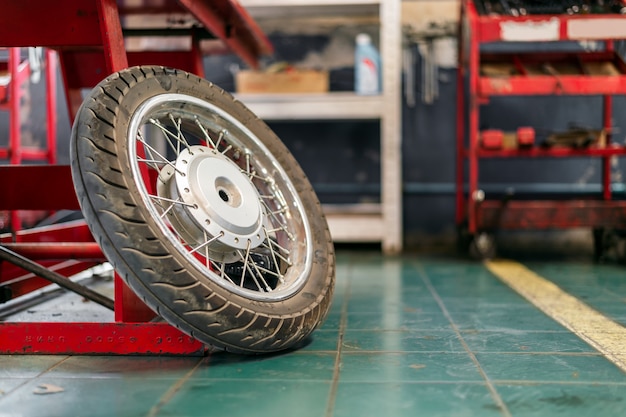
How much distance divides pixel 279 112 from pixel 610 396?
3.13 metres

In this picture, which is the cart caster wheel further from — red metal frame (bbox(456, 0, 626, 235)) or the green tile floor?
the green tile floor

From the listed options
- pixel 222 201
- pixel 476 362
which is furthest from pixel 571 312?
pixel 222 201

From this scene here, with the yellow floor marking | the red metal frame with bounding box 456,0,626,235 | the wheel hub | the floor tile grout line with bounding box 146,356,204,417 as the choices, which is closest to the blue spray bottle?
the red metal frame with bounding box 456,0,626,235

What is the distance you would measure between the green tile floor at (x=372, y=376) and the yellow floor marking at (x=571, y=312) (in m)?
0.05

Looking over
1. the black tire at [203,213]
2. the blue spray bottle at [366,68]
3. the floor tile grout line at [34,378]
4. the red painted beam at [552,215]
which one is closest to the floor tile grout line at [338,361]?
the black tire at [203,213]

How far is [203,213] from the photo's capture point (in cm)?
190

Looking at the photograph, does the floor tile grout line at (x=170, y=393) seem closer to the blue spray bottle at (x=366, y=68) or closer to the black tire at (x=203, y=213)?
the black tire at (x=203, y=213)

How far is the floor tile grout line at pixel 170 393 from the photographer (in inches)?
56.0

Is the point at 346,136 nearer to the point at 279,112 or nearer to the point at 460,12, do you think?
the point at 279,112

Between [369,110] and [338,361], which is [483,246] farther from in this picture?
[338,361]

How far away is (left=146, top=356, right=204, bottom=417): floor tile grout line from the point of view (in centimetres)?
142

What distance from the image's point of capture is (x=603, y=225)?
377cm

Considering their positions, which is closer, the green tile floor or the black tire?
the green tile floor

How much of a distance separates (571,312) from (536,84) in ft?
5.38
